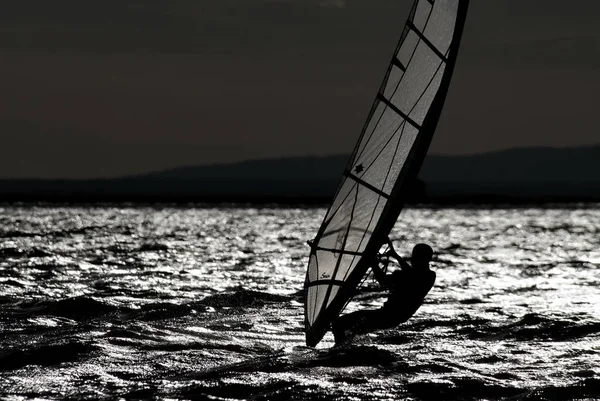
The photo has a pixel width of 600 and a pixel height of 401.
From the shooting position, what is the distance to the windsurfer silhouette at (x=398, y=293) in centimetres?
1590

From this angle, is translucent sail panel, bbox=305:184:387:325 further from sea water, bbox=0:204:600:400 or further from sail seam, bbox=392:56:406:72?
sail seam, bbox=392:56:406:72

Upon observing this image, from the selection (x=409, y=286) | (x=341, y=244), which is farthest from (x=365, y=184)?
(x=409, y=286)

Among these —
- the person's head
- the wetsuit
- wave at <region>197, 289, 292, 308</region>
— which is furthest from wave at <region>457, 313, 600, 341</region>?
wave at <region>197, 289, 292, 308</region>

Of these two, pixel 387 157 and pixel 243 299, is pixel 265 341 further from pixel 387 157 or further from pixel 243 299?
pixel 243 299

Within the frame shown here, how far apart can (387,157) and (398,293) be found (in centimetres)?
218

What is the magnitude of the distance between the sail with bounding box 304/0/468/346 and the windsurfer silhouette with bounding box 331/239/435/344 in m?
0.33

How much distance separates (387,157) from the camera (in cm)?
1588

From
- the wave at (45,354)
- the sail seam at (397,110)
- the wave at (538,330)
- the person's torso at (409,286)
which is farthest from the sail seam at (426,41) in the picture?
the wave at (45,354)

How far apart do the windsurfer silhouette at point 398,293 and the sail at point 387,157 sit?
33 centimetres

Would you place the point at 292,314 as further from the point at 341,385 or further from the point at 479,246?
the point at 479,246

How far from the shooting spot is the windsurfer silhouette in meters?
15.9

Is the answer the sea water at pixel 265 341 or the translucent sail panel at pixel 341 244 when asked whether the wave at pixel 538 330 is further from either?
the translucent sail panel at pixel 341 244

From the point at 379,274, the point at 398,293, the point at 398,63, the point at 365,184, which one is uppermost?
the point at 398,63

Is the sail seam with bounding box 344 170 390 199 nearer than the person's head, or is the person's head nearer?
the sail seam with bounding box 344 170 390 199
